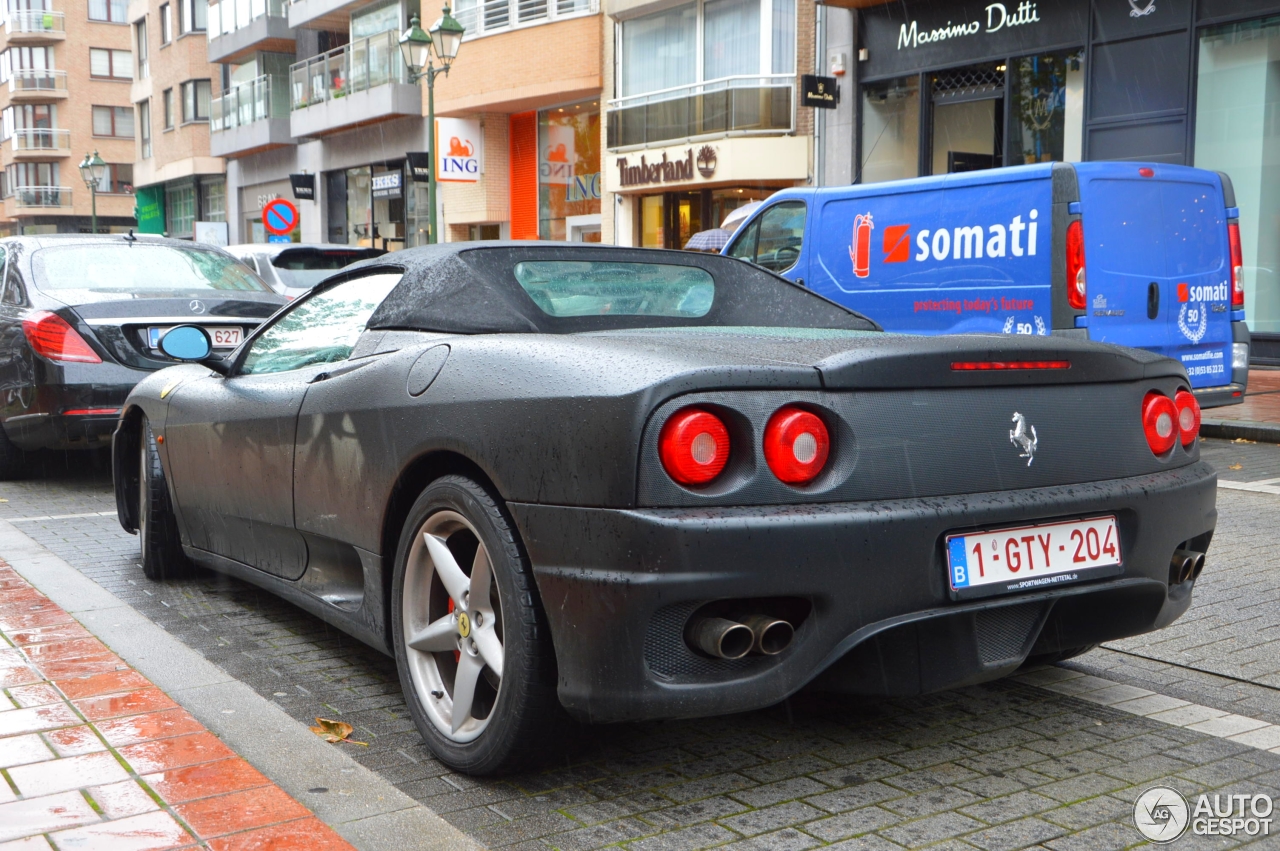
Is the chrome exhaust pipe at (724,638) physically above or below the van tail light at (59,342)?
below

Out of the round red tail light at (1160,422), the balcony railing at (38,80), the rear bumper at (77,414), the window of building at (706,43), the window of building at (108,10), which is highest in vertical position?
the window of building at (108,10)

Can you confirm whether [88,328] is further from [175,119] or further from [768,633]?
[175,119]

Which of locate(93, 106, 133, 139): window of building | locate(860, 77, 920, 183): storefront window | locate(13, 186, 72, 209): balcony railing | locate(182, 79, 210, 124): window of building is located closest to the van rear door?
locate(860, 77, 920, 183): storefront window

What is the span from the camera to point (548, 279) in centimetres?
371

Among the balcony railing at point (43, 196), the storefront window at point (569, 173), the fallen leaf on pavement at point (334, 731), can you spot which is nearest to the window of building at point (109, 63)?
the balcony railing at point (43, 196)

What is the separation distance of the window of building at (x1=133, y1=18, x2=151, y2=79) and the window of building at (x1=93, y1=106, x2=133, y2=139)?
18.7 m

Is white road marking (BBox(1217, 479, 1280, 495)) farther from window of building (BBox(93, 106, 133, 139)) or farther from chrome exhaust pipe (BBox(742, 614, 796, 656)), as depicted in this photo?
window of building (BBox(93, 106, 133, 139))

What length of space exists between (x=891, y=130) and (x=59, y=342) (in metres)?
14.4

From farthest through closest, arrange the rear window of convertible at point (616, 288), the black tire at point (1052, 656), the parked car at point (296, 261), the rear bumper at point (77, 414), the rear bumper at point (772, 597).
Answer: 1. the parked car at point (296, 261)
2. the rear bumper at point (77, 414)
3. the rear window of convertible at point (616, 288)
4. the black tire at point (1052, 656)
5. the rear bumper at point (772, 597)

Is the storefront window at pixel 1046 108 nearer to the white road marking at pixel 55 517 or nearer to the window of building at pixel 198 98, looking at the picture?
the white road marking at pixel 55 517

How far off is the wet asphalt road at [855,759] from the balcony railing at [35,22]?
2833 inches

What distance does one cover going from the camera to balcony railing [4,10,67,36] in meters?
67.3

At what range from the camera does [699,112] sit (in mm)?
22125

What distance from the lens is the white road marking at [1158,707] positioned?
11.0 feet
